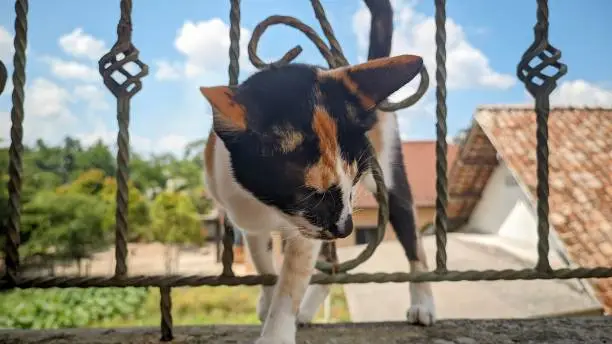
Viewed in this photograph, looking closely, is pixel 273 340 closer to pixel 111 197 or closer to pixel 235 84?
pixel 235 84

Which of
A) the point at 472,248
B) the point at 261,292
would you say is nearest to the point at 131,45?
the point at 261,292

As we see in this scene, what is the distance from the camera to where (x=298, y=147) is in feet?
3.25

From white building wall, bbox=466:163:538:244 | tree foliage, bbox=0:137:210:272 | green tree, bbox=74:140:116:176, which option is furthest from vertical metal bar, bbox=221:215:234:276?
green tree, bbox=74:140:116:176

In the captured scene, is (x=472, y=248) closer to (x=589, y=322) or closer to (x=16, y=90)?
(x=589, y=322)

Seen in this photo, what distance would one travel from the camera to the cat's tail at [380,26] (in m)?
1.51

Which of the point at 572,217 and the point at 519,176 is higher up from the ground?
the point at 519,176

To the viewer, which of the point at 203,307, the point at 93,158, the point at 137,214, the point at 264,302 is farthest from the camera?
the point at 93,158

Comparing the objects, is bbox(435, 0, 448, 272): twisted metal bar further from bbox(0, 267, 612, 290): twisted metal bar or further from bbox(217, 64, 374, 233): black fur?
bbox(217, 64, 374, 233): black fur

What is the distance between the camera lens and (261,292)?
1593mm

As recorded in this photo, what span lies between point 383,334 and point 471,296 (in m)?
4.57

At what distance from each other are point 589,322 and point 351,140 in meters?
0.88

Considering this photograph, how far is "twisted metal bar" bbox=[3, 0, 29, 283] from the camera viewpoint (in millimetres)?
1133

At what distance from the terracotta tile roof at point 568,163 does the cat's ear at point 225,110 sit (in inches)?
185

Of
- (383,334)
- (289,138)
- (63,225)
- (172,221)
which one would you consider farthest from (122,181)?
(172,221)
